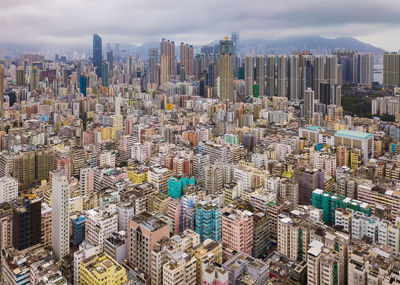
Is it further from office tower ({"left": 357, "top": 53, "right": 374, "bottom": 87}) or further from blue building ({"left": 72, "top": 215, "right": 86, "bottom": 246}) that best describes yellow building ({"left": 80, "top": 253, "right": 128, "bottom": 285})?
office tower ({"left": 357, "top": 53, "right": 374, "bottom": 87})

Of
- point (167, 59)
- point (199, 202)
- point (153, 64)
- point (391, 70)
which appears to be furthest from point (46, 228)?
point (167, 59)

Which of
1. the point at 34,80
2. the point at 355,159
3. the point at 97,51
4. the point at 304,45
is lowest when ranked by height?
the point at 355,159

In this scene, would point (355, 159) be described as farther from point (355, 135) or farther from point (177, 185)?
point (177, 185)

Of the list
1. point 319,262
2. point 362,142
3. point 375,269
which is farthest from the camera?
point 362,142

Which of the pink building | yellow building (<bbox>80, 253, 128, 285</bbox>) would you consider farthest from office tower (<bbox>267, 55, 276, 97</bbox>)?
yellow building (<bbox>80, 253, 128, 285</bbox>)

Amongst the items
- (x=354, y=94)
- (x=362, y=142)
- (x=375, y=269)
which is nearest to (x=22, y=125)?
(x=362, y=142)

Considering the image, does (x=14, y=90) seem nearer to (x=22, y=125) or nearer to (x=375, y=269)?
(x=22, y=125)
